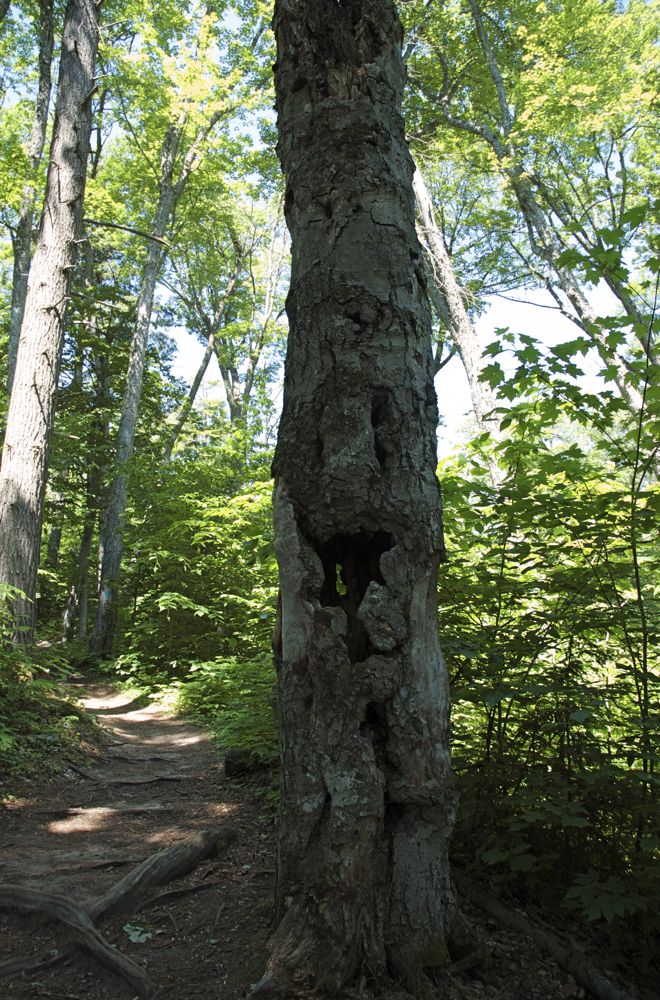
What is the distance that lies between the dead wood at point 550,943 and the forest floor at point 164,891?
3cm

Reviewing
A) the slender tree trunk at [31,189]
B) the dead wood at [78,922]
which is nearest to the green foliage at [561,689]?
the dead wood at [78,922]

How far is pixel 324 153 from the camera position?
2.77 m

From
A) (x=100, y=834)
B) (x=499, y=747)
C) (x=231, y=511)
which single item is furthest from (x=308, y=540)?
(x=231, y=511)

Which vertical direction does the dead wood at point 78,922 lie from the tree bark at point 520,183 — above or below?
below

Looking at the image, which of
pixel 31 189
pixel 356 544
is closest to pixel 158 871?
pixel 356 544

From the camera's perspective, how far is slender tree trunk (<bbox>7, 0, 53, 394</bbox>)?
13172mm

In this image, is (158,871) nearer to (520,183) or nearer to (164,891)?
(164,891)

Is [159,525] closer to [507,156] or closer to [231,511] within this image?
[231,511]

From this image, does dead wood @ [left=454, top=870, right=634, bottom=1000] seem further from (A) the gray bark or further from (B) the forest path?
(A) the gray bark

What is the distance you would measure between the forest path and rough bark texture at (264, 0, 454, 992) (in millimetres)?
368

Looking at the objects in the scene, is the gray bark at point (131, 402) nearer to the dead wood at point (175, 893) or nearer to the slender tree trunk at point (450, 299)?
the slender tree trunk at point (450, 299)

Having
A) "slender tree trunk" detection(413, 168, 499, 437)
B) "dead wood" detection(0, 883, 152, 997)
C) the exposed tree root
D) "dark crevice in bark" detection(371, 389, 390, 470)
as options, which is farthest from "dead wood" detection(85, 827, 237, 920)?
"slender tree trunk" detection(413, 168, 499, 437)

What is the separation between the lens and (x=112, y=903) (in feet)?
9.04

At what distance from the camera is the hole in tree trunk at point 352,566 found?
255 centimetres
